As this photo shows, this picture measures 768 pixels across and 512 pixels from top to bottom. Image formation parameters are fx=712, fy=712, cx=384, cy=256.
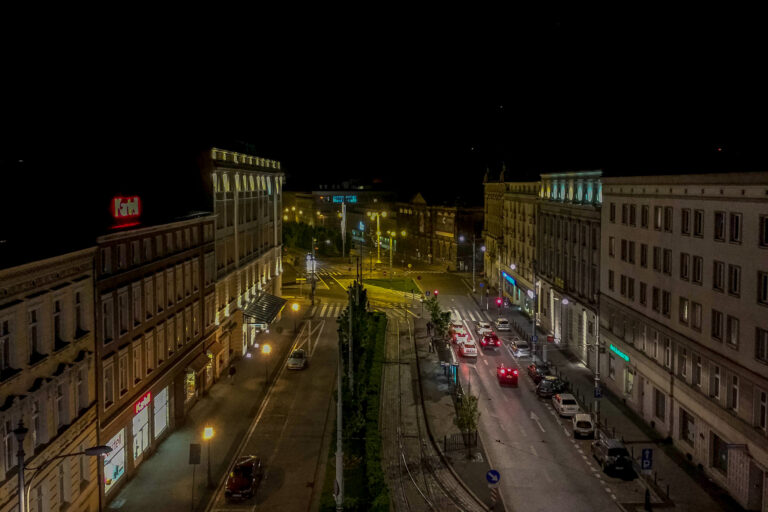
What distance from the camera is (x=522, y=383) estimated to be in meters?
52.8

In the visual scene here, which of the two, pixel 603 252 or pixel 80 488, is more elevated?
pixel 603 252

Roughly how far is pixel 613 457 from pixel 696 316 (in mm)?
9229

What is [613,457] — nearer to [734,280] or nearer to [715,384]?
[715,384]

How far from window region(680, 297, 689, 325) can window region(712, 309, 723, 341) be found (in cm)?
341

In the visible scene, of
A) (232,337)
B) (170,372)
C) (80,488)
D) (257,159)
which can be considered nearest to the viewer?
(80,488)

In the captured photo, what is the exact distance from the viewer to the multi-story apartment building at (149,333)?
31.4 meters

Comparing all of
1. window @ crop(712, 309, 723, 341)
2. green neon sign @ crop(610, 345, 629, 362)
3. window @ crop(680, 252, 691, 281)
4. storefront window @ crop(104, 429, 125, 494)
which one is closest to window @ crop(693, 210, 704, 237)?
window @ crop(680, 252, 691, 281)

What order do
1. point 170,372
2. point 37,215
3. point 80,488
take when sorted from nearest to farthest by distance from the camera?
point 80,488, point 37,215, point 170,372

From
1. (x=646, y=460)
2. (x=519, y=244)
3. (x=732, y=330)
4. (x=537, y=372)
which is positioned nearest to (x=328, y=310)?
(x=519, y=244)

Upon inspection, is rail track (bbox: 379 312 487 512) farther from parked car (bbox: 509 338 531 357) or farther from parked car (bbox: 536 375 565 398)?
parked car (bbox: 509 338 531 357)

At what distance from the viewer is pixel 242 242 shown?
61344mm

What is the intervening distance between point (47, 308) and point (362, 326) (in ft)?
104

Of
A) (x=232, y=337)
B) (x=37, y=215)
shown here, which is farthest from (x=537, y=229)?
Result: (x=37, y=215)

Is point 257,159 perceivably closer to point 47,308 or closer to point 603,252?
point 603,252
